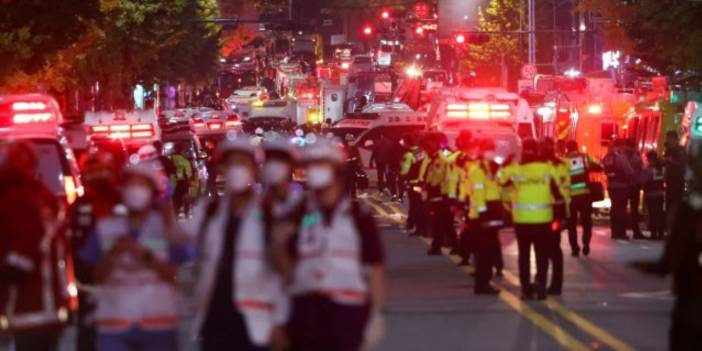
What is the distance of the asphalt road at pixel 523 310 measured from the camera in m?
16.2

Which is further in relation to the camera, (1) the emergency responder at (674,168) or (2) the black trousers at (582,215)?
(1) the emergency responder at (674,168)

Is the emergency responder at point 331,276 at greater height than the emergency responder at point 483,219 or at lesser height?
greater

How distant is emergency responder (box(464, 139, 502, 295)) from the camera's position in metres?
20.6

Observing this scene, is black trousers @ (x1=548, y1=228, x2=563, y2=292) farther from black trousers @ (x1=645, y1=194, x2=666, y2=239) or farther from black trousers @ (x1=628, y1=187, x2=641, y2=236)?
black trousers @ (x1=628, y1=187, x2=641, y2=236)

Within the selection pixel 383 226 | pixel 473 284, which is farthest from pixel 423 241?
pixel 473 284

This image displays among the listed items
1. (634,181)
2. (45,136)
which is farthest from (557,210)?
(634,181)

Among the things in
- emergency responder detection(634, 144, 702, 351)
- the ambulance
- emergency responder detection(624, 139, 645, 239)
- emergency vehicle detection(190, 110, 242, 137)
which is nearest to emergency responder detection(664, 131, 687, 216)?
emergency responder detection(624, 139, 645, 239)

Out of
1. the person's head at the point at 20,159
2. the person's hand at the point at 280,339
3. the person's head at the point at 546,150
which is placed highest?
the person's head at the point at 20,159

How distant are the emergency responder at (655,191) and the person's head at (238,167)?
2114 cm

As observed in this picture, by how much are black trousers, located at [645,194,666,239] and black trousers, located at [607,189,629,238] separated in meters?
0.41

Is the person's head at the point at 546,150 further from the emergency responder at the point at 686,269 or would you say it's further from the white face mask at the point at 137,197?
the white face mask at the point at 137,197

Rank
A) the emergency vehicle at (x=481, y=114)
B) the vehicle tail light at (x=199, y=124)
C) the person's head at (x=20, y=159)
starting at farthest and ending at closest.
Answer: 1. the vehicle tail light at (x=199, y=124)
2. the emergency vehicle at (x=481, y=114)
3. the person's head at (x=20, y=159)

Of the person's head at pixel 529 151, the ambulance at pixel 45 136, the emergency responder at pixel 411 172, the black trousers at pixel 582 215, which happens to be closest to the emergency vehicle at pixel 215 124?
the emergency responder at pixel 411 172

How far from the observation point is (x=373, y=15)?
532 feet
